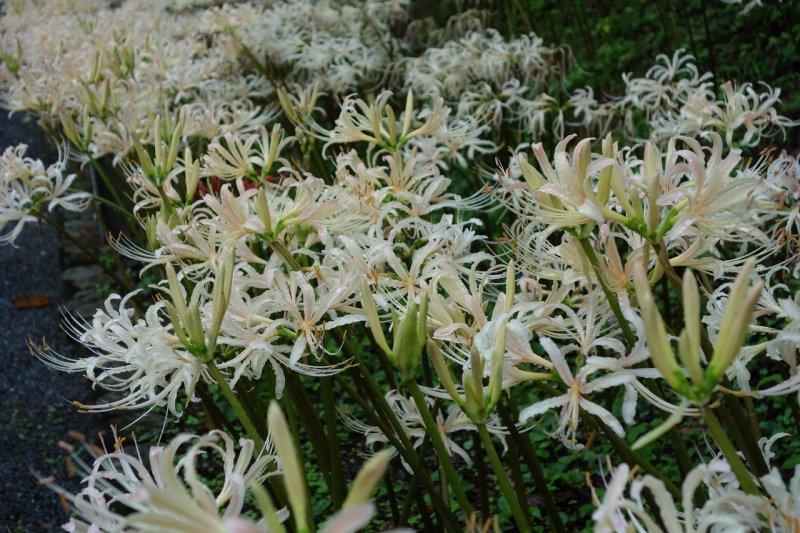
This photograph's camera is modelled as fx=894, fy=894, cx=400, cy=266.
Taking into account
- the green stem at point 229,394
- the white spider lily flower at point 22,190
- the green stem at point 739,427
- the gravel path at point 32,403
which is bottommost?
the gravel path at point 32,403

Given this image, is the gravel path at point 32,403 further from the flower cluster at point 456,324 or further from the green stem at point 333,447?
the green stem at point 333,447

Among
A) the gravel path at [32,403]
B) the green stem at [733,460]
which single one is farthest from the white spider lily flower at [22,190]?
the green stem at [733,460]

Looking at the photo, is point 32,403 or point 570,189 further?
point 32,403

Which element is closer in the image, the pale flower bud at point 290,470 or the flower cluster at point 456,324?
the pale flower bud at point 290,470

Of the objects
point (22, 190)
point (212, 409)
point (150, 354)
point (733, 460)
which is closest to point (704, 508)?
point (733, 460)

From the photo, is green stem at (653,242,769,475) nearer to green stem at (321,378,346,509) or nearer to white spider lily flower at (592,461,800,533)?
white spider lily flower at (592,461,800,533)

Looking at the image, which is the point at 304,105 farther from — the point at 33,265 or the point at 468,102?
the point at 33,265

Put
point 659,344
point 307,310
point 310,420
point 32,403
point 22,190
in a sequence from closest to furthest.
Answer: point 659,344 → point 307,310 → point 310,420 → point 22,190 → point 32,403

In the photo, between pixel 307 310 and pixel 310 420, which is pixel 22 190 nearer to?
pixel 310 420
